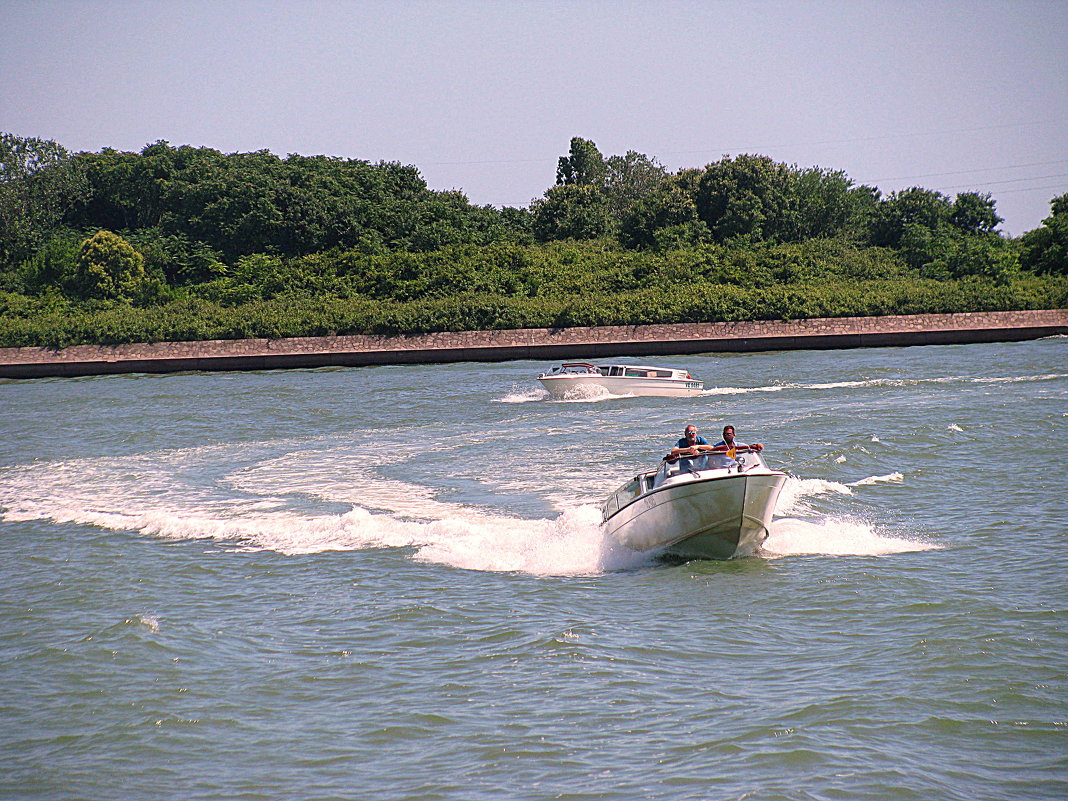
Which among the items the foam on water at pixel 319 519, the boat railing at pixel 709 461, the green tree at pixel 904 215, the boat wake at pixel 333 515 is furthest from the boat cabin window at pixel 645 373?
the green tree at pixel 904 215

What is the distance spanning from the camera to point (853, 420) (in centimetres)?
2489

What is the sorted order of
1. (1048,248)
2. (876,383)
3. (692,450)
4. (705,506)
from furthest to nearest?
(1048,248), (876,383), (692,450), (705,506)

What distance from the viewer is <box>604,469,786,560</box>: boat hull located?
12.1 m

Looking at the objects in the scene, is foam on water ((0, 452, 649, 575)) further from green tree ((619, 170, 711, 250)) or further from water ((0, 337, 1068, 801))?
green tree ((619, 170, 711, 250))

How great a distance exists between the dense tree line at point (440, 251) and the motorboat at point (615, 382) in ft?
79.7

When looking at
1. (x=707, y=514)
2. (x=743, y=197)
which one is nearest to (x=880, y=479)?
(x=707, y=514)

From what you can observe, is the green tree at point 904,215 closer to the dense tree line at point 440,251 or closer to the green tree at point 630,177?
the dense tree line at point 440,251

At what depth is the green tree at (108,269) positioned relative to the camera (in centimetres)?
6844

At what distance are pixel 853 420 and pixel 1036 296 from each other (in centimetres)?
4079

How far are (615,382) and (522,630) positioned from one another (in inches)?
950

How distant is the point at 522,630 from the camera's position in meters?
10.2

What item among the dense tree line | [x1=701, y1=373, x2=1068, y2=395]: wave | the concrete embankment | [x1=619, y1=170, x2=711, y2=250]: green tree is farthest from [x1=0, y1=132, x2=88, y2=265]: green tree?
[x1=701, y1=373, x2=1068, y2=395]: wave

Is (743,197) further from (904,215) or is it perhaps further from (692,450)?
(692,450)

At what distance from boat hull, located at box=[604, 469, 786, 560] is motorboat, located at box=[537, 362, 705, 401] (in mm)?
20761
